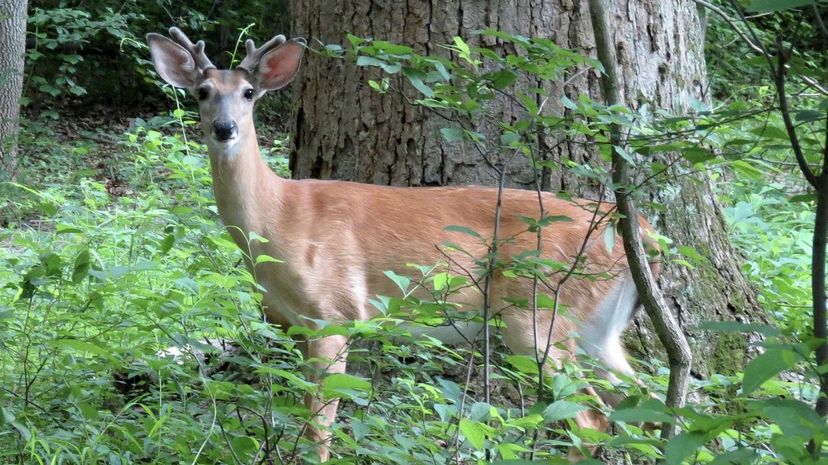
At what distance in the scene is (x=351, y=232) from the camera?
16.6ft

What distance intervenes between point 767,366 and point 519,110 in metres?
3.30

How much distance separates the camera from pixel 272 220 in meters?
4.94

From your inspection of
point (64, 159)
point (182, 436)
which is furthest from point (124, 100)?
point (182, 436)

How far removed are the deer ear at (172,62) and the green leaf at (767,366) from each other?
13.0 feet

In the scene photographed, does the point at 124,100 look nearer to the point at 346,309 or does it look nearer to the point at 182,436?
the point at 346,309

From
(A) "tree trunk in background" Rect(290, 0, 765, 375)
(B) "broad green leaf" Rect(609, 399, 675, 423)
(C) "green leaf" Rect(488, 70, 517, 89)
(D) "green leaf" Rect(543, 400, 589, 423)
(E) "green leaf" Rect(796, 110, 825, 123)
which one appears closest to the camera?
(B) "broad green leaf" Rect(609, 399, 675, 423)

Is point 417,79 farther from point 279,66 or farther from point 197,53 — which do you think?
point 197,53

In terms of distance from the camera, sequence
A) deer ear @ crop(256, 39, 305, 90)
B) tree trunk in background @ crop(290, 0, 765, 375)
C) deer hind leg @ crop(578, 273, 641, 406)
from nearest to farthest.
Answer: tree trunk in background @ crop(290, 0, 765, 375) < deer hind leg @ crop(578, 273, 641, 406) < deer ear @ crop(256, 39, 305, 90)

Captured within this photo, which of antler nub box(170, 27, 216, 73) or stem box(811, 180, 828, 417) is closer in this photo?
stem box(811, 180, 828, 417)

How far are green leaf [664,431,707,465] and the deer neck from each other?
→ 342 cm

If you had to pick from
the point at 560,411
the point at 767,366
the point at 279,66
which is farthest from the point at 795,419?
the point at 279,66

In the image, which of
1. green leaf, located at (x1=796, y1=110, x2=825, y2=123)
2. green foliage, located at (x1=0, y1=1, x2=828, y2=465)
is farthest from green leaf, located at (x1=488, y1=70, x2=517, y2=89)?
green leaf, located at (x1=796, y1=110, x2=825, y2=123)

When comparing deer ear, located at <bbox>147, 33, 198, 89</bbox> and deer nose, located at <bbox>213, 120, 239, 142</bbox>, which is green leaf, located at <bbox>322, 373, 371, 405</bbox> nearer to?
deer nose, located at <bbox>213, 120, 239, 142</bbox>

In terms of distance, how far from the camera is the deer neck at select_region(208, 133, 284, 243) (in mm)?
4926
